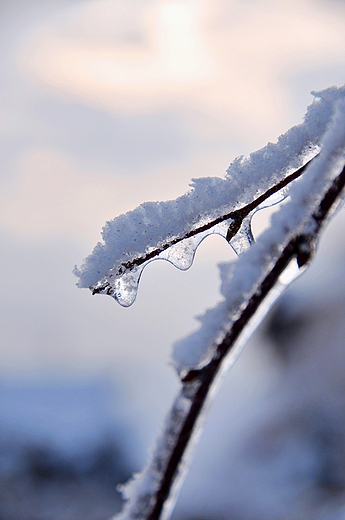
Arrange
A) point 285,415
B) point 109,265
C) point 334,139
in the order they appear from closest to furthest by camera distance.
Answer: point 334,139 < point 109,265 < point 285,415

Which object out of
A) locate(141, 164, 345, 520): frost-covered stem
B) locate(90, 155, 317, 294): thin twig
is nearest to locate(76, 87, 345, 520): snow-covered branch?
locate(141, 164, 345, 520): frost-covered stem

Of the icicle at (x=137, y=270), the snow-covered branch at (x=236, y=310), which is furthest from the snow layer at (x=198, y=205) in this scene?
the snow-covered branch at (x=236, y=310)

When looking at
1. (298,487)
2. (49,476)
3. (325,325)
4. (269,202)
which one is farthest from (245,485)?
(269,202)

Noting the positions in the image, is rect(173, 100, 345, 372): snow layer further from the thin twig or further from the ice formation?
the thin twig

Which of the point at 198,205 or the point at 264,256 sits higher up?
the point at 198,205

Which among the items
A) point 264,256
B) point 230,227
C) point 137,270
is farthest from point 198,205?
point 264,256

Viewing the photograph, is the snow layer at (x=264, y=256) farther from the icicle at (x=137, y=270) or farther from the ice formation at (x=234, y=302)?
the icicle at (x=137, y=270)

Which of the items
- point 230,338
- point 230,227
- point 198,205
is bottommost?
point 230,338

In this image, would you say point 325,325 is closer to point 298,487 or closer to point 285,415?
point 285,415

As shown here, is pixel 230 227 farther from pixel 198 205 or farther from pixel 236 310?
pixel 236 310
